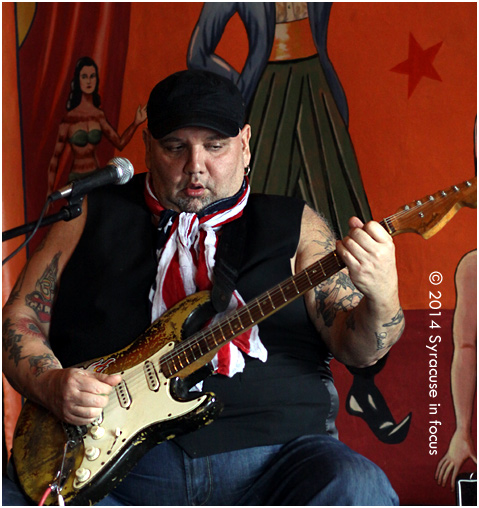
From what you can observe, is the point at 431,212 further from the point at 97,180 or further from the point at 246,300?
the point at 97,180

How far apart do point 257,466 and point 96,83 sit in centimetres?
199

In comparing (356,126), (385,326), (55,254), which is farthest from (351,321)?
(356,126)

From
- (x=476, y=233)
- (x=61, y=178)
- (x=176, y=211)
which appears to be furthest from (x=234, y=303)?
(x=61, y=178)

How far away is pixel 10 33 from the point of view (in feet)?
9.99

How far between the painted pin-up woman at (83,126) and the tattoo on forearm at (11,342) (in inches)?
49.7

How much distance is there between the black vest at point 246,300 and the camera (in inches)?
63.5

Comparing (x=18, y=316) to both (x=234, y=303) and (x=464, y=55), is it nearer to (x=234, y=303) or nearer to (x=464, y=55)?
(x=234, y=303)

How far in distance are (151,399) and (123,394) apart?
2.8 inches

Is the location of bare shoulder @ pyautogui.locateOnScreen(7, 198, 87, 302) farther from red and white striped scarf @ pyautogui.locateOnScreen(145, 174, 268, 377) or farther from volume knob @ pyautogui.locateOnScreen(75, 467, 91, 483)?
volume knob @ pyautogui.locateOnScreen(75, 467, 91, 483)

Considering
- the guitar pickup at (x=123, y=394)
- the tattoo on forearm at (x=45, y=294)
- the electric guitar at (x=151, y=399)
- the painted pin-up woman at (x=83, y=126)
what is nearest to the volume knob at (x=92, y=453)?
the electric guitar at (x=151, y=399)

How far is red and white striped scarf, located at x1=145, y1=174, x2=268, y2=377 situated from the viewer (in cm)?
164

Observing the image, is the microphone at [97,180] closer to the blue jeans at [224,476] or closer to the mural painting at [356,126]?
the blue jeans at [224,476]

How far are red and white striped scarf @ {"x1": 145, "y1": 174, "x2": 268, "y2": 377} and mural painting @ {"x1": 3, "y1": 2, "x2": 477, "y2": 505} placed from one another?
33.5 inches

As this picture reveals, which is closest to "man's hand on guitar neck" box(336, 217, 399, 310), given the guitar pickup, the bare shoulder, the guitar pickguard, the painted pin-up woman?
the guitar pickguard
